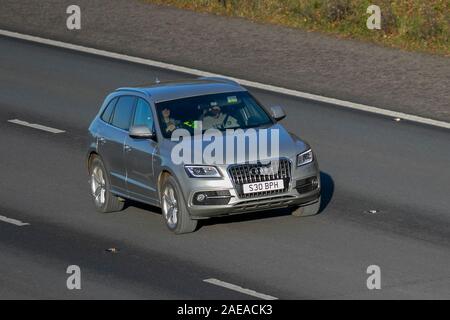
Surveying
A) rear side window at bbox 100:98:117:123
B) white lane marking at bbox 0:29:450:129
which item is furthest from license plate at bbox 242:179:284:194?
white lane marking at bbox 0:29:450:129

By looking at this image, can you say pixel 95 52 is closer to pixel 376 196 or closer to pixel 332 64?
pixel 332 64

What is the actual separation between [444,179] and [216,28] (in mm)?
11411

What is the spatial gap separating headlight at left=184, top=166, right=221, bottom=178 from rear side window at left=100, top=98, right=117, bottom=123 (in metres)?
2.66

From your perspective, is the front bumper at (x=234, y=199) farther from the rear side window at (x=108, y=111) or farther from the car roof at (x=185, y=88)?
the rear side window at (x=108, y=111)

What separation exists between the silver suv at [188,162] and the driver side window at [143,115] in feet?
0.04

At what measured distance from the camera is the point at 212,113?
20.2 meters

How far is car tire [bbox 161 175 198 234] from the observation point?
63.4 feet

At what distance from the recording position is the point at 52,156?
24.3 meters

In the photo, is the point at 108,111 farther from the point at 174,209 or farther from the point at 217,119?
the point at 174,209

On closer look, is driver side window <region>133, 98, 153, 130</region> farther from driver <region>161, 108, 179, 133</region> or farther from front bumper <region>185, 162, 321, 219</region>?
front bumper <region>185, 162, 321, 219</region>

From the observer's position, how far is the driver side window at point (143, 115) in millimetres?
20453

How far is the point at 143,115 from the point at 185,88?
0.70 meters

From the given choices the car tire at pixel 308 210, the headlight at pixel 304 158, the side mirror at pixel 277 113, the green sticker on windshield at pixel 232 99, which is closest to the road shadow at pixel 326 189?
the car tire at pixel 308 210

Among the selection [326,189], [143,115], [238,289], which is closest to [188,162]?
[143,115]
